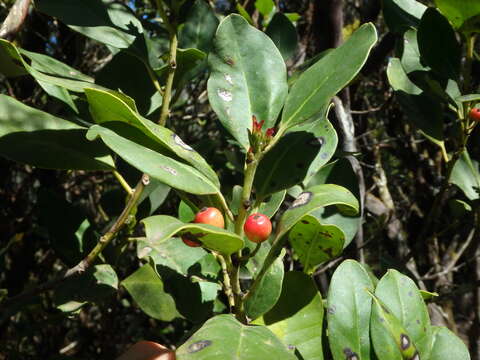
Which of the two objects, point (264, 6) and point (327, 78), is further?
point (264, 6)

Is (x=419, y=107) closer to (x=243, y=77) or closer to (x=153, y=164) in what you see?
(x=243, y=77)

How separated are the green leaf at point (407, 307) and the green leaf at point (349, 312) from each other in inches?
1.2

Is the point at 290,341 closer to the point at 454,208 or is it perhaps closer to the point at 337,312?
the point at 337,312

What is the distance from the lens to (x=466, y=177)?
1523mm

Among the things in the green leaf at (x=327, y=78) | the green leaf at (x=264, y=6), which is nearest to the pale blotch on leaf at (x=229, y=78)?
the green leaf at (x=327, y=78)

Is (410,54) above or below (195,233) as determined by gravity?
above

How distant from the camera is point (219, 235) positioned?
0.75 m

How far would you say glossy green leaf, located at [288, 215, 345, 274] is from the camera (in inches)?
38.9

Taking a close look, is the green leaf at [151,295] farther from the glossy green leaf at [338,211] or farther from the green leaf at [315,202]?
the green leaf at [315,202]

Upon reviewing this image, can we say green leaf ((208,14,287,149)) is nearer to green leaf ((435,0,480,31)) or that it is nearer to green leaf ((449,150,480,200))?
green leaf ((435,0,480,31))

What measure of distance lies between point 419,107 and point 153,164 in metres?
0.95

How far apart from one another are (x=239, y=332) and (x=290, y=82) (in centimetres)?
60

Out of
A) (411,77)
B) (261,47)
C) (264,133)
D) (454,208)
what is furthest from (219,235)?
(454,208)

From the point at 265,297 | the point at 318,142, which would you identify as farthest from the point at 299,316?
the point at 318,142
